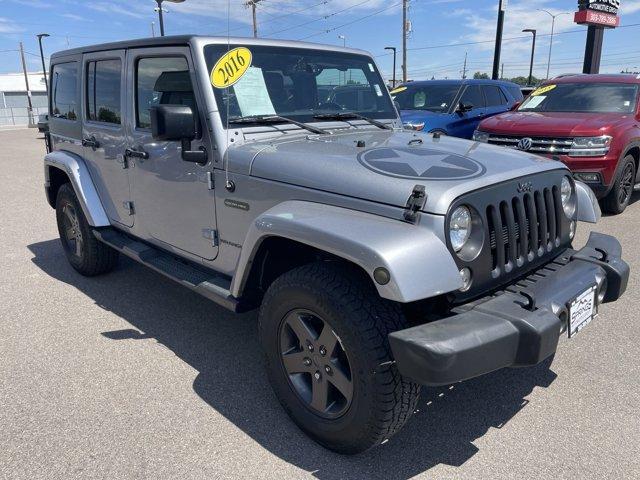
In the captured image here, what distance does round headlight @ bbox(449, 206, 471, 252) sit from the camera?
87.0 inches

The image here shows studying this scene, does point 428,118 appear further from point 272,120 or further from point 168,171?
point 168,171

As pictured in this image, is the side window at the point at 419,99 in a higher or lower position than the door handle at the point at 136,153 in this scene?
higher

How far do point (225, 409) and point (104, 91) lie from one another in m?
2.75

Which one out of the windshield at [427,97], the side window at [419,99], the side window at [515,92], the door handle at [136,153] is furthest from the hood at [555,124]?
the door handle at [136,153]

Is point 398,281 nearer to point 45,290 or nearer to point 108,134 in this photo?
point 108,134

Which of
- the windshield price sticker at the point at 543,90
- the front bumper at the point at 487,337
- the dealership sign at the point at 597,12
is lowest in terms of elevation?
the front bumper at the point at 487,337

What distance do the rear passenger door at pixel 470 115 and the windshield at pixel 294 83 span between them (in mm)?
5348

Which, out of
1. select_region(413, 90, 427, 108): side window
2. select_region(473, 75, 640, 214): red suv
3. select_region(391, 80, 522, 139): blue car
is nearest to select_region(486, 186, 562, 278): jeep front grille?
select_region(473, 75, 640, 214): red suv

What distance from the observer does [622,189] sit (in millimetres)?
7031

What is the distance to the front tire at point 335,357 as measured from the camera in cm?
217

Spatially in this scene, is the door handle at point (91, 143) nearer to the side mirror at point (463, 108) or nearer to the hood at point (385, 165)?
the hood at point (385, 165)

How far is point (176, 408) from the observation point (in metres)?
2.89

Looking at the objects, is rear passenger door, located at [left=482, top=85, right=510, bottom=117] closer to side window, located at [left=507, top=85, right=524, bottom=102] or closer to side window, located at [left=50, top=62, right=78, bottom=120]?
side window, located at [left=507, top=85, right=524, bottom=102]

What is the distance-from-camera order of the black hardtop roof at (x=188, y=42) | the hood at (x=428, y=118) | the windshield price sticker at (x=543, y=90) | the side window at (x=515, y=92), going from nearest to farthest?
the black hardtop roof at (x=188, y=42), the windshield price sticker at (x=543, y=90), the hood at (x=428, y=118), the side window at (x=515, y=92)
